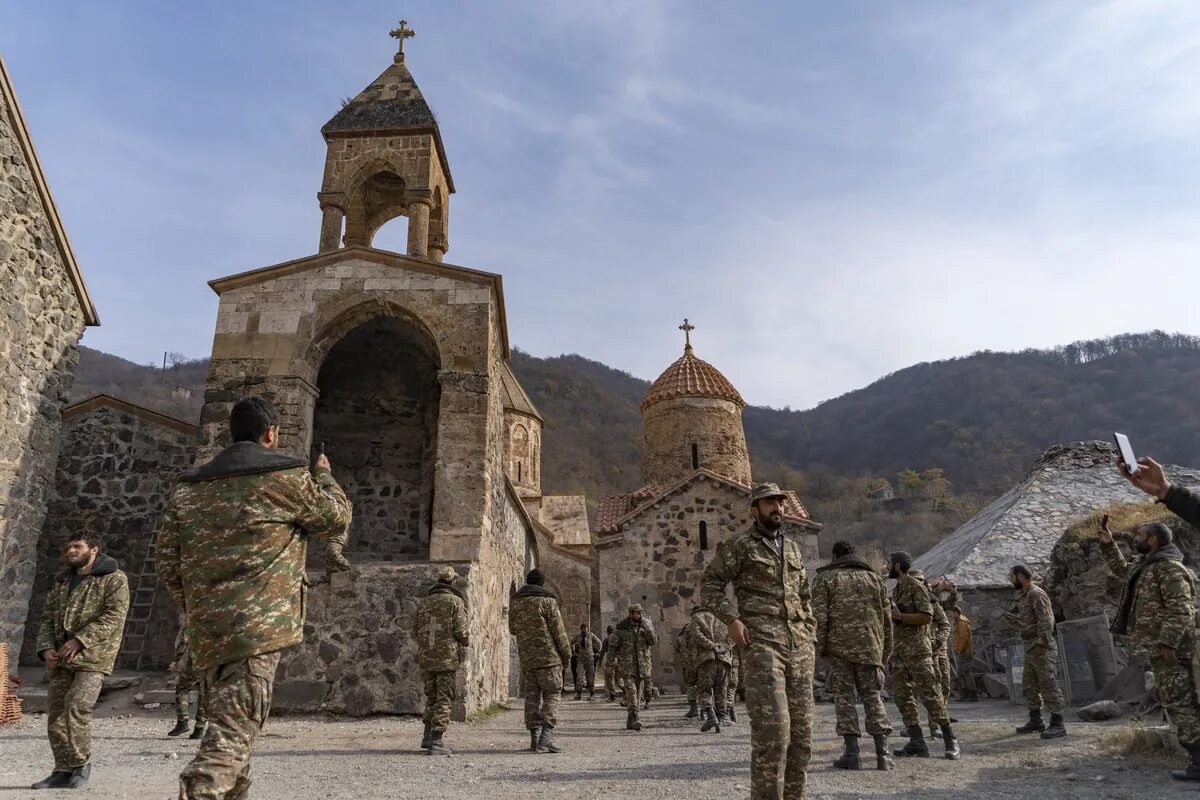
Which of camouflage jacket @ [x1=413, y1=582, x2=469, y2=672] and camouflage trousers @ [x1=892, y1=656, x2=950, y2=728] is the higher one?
camouflage jacket @ [x1=413, y1=582, x2=469, y2=672]

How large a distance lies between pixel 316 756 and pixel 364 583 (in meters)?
2.66

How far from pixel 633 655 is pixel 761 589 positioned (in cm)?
558

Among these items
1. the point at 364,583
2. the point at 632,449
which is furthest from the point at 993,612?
the point at 632,449

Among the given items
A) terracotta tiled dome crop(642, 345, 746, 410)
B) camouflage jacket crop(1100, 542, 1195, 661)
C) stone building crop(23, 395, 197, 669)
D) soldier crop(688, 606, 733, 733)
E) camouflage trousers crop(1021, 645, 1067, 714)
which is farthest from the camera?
terracotta tiled dome crop(642, 345, 746, 410)

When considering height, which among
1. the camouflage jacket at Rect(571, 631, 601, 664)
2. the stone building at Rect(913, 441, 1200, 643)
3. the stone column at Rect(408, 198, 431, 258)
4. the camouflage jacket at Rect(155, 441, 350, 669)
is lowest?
the camouflage jacket at Rect(571, 631, 601, 664)

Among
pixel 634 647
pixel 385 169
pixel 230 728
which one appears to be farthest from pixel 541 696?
pixel 385 169

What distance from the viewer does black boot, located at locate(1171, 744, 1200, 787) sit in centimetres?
454

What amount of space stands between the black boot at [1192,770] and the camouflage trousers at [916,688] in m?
1.48

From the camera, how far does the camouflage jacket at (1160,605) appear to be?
495 cm

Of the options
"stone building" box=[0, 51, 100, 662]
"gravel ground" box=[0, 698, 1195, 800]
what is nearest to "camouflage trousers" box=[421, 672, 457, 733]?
"gravel ground" box=[0, 698, 1195, 800]

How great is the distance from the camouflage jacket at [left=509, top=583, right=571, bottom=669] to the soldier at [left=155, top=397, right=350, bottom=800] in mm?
3782

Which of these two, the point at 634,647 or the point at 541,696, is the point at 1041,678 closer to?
the point at 634,647

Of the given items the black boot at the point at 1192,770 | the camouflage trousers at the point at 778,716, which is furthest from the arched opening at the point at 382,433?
the black boot at the point at 1192,770

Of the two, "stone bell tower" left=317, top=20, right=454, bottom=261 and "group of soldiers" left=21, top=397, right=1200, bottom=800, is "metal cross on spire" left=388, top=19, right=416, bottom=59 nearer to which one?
"stone bell tower" left=317, top=20, right=454, bottom=261
